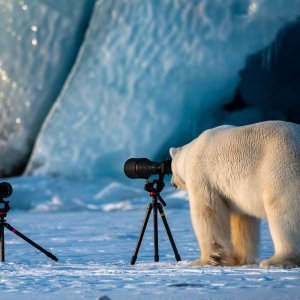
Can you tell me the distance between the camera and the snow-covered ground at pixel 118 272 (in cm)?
227

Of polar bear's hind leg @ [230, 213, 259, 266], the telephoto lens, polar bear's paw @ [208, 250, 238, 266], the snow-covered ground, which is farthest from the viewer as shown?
the telephoto lens

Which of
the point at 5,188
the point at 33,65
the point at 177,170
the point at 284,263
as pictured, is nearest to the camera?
the point at 284,263

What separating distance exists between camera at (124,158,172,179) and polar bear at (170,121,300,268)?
0.44 ft

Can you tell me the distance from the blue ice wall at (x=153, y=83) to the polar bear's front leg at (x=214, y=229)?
5416 mm

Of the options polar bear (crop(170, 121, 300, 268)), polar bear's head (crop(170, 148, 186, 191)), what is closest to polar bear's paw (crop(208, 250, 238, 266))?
polar bear (crop(170, 121, 300, 268))

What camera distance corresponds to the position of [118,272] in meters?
2.91

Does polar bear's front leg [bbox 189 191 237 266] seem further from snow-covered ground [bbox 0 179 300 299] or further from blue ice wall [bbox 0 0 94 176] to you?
blue ice wall [bbox 0 0 94 176]

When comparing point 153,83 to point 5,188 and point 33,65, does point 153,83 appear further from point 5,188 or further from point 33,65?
point 5,188

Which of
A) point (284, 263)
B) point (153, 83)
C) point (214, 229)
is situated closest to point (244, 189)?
point (214, 229)

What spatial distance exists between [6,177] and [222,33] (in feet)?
10.4

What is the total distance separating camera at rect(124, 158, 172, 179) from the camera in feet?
11.6

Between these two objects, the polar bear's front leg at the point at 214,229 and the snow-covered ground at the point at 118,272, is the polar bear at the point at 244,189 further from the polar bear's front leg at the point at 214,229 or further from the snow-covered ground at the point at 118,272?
the snow-covered ground at the point at 118,272

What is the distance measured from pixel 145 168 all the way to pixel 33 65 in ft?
19.1

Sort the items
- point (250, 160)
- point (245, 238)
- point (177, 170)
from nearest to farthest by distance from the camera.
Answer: point (250, 160)
point (245, 238)
point (177, 170)
